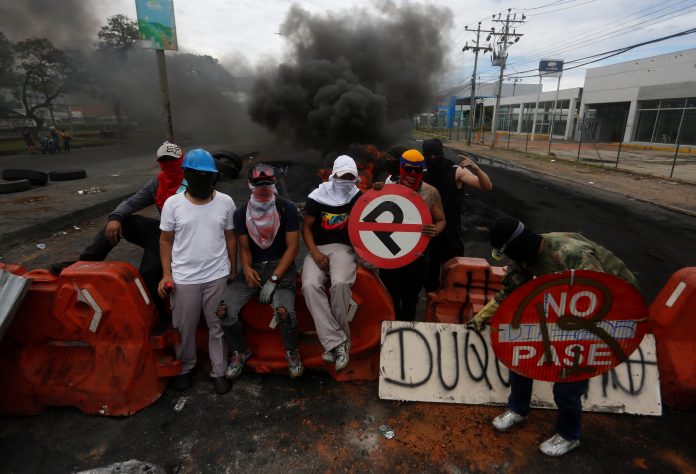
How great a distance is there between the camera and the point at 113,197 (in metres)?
9.85

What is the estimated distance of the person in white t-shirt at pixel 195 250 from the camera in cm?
293

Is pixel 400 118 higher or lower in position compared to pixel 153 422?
higher

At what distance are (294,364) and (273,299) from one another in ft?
1.87

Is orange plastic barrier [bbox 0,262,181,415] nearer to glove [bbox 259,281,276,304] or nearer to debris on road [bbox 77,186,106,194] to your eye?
glove [bbox 259,281,276,304]

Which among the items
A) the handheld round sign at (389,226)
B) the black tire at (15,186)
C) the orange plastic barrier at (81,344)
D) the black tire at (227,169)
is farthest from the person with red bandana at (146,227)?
the black tire at (227,169)

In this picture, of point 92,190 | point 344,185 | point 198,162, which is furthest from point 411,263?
point 92,190

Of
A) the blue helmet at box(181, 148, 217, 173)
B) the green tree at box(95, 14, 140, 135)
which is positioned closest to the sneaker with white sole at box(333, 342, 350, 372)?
the blue helmet at box(181, 148, 217, 173)

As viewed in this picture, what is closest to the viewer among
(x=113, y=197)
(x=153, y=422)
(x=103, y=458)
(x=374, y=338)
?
(x=103, y=458)

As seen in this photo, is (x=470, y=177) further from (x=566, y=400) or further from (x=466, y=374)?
(x=566, y=400)

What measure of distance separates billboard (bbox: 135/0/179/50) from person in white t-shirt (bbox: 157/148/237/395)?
1080cm

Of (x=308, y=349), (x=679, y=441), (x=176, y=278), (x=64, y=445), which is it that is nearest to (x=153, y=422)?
(x=64, y=445)

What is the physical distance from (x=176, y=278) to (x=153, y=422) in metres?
1.02

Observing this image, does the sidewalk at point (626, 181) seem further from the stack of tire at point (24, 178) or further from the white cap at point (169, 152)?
the stack of tire at point (24, 178)

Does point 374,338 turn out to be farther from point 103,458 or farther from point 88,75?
point 88,75
